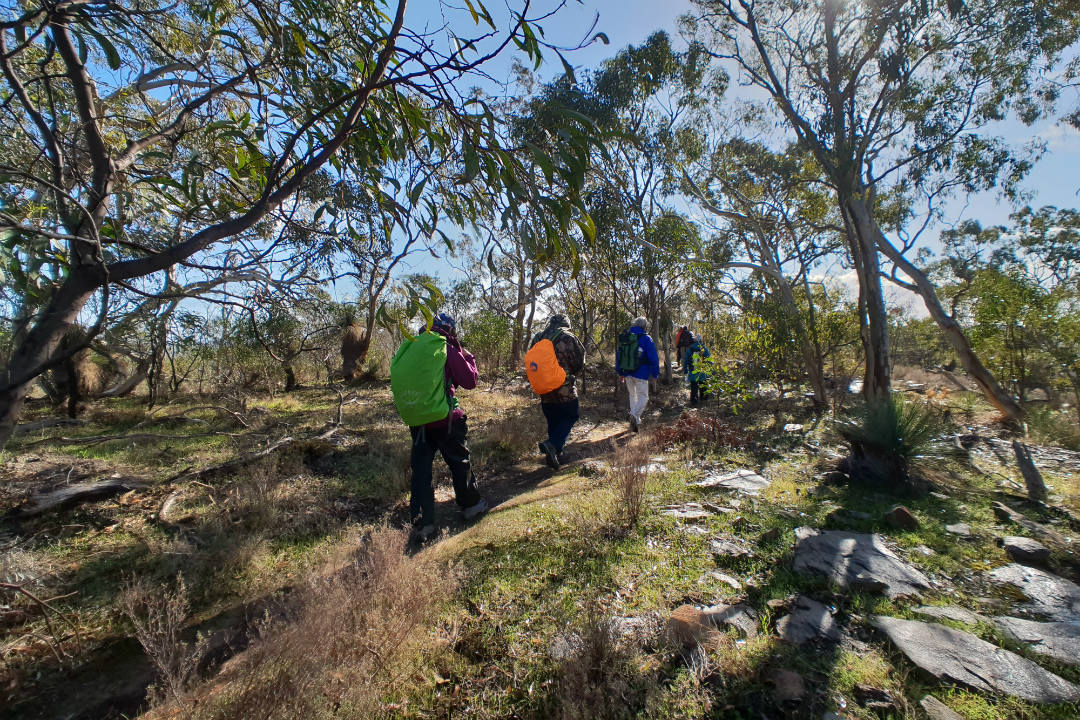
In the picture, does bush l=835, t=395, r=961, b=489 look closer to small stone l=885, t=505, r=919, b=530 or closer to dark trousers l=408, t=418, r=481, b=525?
small stone l=885, t=505, r=919, b=530

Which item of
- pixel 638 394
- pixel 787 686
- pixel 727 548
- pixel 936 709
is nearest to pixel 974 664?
pixel 936 709

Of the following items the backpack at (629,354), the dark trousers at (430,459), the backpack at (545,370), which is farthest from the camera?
the backpack at (629,354)

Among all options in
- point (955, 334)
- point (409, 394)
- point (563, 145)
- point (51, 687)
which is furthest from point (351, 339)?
point (955, 334)

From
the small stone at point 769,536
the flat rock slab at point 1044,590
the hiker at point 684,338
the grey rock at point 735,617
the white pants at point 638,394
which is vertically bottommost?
the flat rock slab at point 1044,590

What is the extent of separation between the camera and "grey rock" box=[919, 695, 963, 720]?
1.73 metres

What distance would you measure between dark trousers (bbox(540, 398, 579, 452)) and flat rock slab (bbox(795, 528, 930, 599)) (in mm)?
2910

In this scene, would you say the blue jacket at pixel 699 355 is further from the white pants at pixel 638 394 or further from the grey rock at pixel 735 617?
the grey rock at pixel 735 617

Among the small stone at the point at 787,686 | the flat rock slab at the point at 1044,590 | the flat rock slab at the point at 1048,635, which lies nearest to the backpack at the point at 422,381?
the small stone at the point at 787,686

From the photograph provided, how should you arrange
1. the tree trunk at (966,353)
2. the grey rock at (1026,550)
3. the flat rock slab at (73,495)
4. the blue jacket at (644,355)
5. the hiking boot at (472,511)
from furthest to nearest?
the tree trunk at (966,353), the blue jacket at (644,355), the hiking boot at (472,511), the flat rock slab at (73,495), the grey rock at (1026,550)

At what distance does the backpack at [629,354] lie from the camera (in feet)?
24.4

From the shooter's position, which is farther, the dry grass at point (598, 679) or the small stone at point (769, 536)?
the small stone at point (769, 536)

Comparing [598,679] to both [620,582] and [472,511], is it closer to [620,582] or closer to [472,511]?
[620,582]

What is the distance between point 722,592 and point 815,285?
1838cm

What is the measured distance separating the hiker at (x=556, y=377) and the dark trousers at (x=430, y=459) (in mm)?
1581
